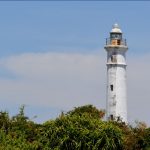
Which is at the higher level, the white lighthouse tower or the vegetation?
the white lighthouse tower

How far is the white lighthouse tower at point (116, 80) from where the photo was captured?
69438mm

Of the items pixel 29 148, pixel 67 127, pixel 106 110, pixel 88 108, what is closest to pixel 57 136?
pixel 67 127

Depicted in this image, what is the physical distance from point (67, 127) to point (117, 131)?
2.70 m

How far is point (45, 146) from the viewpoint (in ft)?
145

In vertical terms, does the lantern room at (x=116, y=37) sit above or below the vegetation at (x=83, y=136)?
above

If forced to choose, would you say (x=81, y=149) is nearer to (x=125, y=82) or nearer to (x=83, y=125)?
(x=83, y=125)

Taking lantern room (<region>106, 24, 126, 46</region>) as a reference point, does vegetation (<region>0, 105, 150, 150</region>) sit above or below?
below

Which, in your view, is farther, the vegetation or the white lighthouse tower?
the white lighthouse tower

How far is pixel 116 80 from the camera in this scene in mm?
70000

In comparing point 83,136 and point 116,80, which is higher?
point 116,80

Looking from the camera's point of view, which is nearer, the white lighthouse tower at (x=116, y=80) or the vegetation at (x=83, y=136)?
the vegetation at (x=83, y=136)

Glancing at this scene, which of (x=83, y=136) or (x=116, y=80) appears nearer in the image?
(x=83, y=136)

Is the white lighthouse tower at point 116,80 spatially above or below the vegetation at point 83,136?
above

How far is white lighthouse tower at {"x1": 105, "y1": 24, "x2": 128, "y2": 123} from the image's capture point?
6944cm
